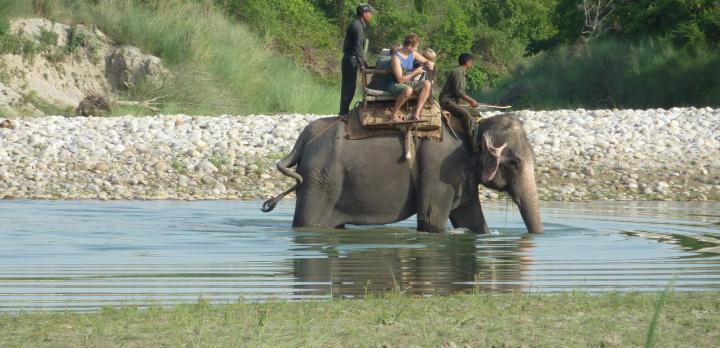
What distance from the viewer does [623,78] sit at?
3631 cm

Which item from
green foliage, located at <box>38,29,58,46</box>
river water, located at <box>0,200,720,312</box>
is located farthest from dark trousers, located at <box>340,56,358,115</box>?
green foliage, located at <box>38,29,58,46</box>

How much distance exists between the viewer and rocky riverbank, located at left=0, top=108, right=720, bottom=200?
1877 cm

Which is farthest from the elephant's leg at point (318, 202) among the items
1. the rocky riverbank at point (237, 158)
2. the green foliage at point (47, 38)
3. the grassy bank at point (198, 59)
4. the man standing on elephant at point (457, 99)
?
the green foliage at point (47, 38)

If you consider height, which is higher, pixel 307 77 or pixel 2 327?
pixel 307 77

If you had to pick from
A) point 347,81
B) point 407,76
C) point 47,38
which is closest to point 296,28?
point 47,38

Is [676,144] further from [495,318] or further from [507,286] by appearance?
[495,318]

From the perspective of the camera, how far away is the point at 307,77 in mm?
35438

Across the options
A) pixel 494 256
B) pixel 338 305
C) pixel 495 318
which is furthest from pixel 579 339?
pixel 494 256

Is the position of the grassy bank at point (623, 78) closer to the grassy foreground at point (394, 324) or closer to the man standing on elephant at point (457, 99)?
the man standing on elephant at point (457, 99)

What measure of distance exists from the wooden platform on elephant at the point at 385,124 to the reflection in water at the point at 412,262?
0.98 metres

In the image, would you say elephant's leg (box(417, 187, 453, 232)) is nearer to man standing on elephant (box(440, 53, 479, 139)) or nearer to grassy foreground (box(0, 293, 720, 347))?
man standing on elephant (box(440, 53, 479, 139))

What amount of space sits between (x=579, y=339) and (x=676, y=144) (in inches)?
608

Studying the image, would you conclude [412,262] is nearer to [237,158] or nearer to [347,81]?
[347,81]

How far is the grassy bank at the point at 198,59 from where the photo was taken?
1207 inches
